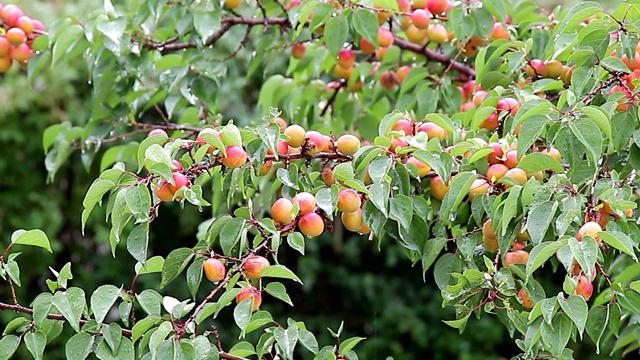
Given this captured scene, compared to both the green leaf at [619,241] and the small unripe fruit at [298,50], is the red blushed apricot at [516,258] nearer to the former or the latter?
Answer: the green leaf at [619,241]

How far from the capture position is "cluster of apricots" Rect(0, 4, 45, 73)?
1694mm

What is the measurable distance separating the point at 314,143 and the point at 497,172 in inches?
9.6

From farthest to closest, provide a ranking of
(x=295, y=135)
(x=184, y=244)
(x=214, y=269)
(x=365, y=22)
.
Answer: (x=184, y=244) → (x=365, y=22) → (x=295, y=135) → (x=214, y=269)

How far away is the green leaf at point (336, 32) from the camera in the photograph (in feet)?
4.89

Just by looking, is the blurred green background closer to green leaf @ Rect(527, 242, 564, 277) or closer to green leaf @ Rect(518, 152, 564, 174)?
green leaf @ Rect(518, 152, 564, 174)

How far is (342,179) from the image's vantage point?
40.5 inches

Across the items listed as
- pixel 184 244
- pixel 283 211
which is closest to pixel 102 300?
pixel 283 211

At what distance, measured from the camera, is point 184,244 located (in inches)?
158

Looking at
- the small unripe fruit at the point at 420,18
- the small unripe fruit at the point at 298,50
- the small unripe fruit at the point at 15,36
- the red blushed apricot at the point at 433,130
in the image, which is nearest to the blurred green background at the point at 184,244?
the small unripe fruit at the point at 298,50

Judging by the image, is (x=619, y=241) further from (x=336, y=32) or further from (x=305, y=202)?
(x=336, y=32)

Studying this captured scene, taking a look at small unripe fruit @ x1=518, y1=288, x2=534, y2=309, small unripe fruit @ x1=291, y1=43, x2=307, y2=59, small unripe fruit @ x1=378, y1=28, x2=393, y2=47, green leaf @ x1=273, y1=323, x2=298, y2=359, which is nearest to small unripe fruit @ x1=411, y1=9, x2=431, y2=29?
small unripe fruit @ x1=378, y1=28, x2=393, y2=47

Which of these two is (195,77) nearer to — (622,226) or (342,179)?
(342,179)

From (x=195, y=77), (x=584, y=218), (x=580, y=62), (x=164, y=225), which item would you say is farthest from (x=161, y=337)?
(x=164, y=225)

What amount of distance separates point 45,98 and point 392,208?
8.27ft
